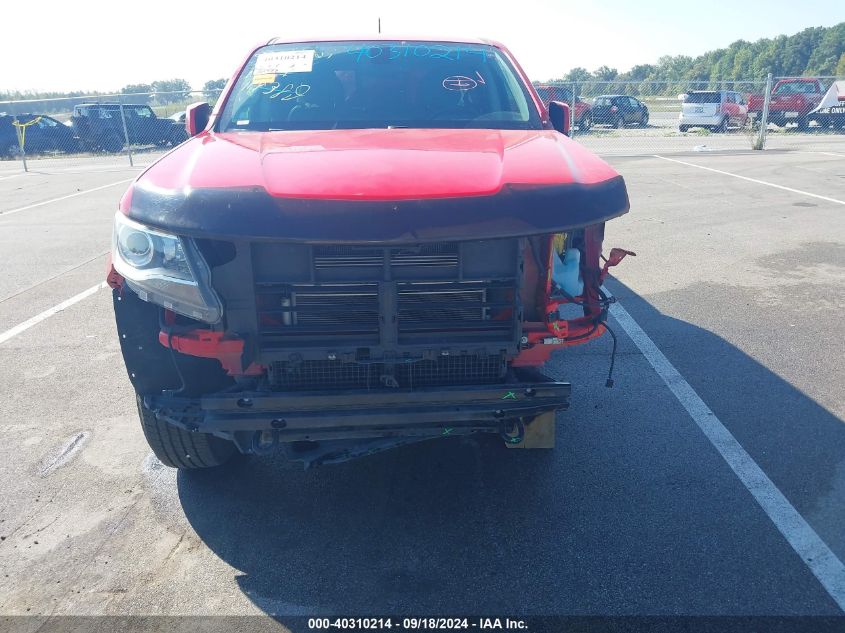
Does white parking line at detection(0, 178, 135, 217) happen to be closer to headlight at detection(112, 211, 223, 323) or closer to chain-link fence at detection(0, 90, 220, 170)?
chain-link fence at detection(0, 90, 220, 170)

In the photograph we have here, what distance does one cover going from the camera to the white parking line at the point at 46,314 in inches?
215

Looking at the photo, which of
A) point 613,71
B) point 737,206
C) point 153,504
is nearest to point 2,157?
point 737,206

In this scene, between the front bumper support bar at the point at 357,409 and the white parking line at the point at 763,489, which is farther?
the white parking line at the point at 763,489

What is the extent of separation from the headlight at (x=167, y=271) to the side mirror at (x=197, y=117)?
1.73 m

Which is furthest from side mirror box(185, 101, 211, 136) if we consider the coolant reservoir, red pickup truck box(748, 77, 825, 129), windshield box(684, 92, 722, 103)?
red pickup truck box(748, 77, 825, 129)

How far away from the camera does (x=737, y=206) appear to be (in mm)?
10211

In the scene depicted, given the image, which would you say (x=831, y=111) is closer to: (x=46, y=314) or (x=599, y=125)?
(x=599, y=125)

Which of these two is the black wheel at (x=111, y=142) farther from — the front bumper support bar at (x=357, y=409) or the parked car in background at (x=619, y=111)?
the front bumper support bar at (x=357, y=409)

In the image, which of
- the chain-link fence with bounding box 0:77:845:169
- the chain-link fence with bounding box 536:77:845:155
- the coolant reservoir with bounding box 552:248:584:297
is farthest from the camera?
the chain-link fence with bounding box 536:77:845:155

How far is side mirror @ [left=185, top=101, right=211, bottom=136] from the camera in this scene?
13.8 feet

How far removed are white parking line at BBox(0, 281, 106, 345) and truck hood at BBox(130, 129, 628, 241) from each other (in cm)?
336

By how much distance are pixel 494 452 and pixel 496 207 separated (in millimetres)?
1655

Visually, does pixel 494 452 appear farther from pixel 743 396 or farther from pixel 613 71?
pixel 613 71

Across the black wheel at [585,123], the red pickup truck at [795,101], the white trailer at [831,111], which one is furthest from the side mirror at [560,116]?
the white trailer at [831,111]
